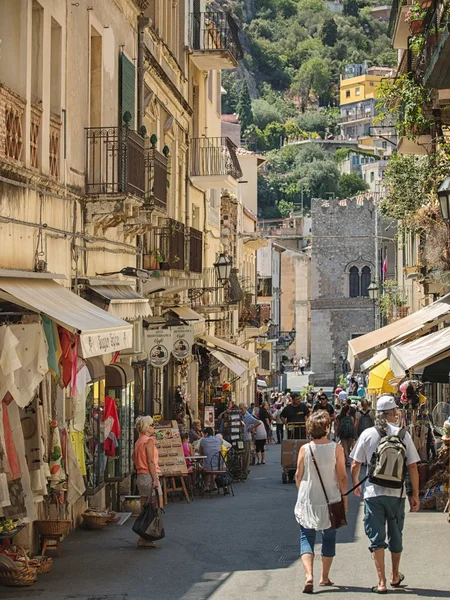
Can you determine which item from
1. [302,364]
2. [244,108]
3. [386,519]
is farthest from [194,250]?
[244,108]

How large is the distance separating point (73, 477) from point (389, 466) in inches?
178

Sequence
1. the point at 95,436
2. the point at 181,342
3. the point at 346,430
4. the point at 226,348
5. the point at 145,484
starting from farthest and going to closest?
the point at 226,348, the point at 346,430, the point at 181,342, the point at 95,436, the point at 145,484

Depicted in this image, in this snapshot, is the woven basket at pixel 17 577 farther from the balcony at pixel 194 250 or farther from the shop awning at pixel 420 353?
the balcony at pixel 194 250

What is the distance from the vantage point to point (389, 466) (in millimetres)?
10812

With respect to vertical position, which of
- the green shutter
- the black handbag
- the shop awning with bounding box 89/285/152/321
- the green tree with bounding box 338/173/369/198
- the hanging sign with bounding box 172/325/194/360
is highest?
the green tree with bounding box 338/173/369/198

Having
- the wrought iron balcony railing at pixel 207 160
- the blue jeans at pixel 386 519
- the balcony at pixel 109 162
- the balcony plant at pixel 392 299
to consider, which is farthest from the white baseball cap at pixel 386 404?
the balcony plant at pixel 392 299

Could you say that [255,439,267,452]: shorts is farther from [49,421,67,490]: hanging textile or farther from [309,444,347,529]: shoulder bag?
[309,444,347,529]: shoulder bag

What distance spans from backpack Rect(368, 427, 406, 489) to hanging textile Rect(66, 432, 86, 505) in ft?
13.9

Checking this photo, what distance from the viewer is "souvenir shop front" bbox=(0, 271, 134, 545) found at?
36.9 ft

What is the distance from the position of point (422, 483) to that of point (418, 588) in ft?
20.3

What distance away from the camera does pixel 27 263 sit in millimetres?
12859

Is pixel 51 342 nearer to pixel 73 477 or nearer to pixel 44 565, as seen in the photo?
pixel 44 565

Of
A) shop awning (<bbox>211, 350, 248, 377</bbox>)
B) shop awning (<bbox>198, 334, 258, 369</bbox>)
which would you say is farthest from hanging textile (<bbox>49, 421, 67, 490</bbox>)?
shop awning (<bbox>198, 334, 258, 369</bbox>)

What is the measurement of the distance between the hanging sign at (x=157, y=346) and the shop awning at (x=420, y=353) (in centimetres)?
460
